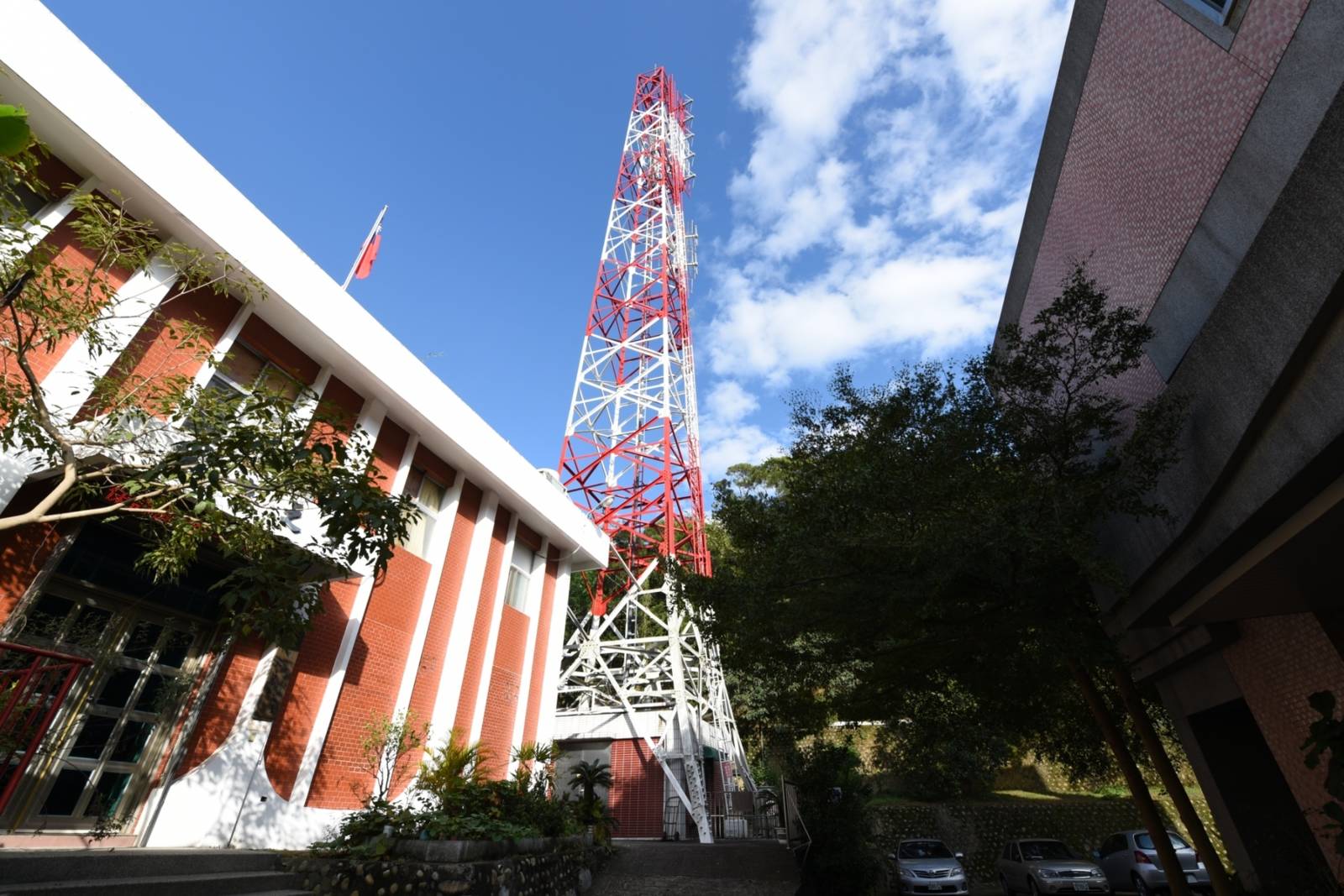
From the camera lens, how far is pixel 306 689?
26.7ft

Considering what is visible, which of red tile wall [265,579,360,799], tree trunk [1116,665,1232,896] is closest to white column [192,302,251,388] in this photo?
red tile wall [265,579,360,799]

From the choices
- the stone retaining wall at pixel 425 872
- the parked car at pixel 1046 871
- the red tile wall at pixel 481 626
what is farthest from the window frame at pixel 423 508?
the parked car at pixel 1046 871

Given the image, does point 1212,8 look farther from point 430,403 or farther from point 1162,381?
point 430,403

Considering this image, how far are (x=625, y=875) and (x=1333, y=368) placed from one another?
998cm

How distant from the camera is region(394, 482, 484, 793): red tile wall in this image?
9.82 metres

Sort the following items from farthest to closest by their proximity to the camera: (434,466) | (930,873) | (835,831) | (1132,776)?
1. (930,873)
2. (835,831)
3. (434,466)
4. (1132,776)

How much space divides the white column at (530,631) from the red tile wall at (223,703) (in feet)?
16.9

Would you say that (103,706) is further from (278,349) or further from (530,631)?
(530,631)

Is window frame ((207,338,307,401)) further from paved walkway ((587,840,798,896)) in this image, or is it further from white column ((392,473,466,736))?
paved walkway ((587,840,798,896))

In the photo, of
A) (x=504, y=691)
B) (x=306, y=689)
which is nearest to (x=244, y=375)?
(x=306, y=689)

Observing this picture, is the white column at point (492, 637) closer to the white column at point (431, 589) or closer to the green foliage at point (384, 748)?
the white column at point (431, 589)

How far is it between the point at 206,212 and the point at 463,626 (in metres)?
6.76

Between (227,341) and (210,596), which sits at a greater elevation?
(227,341)

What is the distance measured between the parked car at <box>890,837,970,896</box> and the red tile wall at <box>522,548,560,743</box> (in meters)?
7.53
